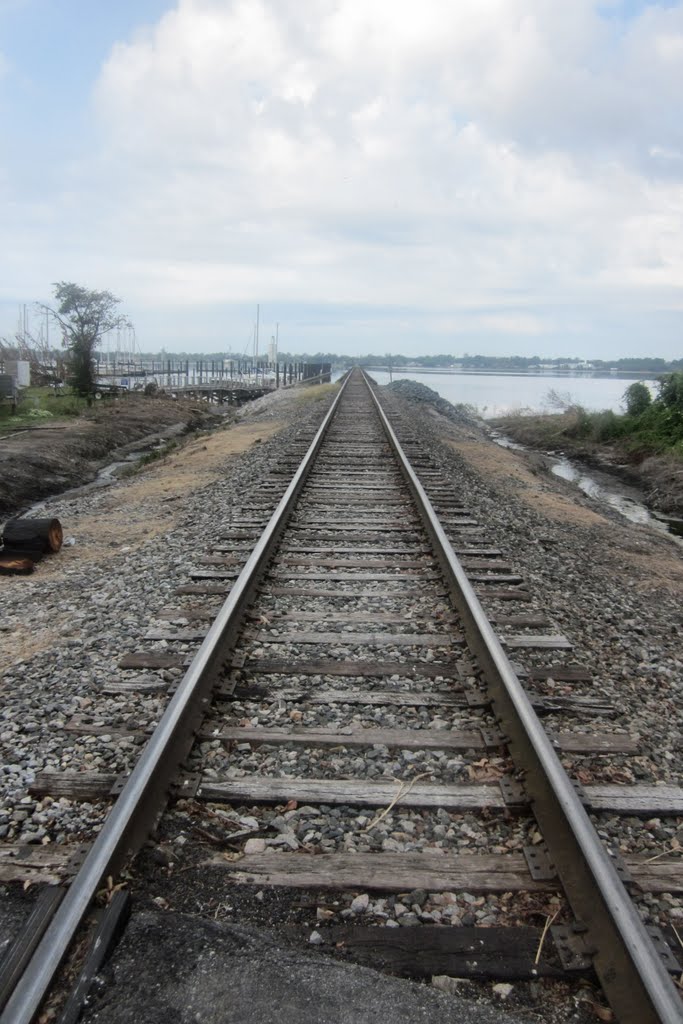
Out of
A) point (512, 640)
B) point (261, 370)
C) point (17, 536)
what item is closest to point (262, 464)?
point (17, 536)

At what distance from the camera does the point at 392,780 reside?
10.4ft

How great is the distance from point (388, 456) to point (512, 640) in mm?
8191

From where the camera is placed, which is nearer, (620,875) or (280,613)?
(620,875)

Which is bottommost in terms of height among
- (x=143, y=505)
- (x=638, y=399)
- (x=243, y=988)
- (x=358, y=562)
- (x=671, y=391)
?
(x=243, y=988)

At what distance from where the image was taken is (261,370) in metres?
82.2

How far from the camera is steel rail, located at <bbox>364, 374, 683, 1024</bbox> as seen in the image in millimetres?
2045

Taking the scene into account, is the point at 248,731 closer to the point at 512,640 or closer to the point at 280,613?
the point at 280,613

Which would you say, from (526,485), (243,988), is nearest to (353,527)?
(243,988)

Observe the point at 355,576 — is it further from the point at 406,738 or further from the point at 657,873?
the point at 657,873

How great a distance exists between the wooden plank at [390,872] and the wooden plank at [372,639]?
1.89 metres

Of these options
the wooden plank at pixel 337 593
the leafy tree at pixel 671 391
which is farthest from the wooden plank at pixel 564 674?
the leafy tree at pixel 671 391

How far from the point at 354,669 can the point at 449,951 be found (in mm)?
1974

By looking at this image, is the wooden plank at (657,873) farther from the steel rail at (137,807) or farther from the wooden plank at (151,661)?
the wooden plank at (151,661)

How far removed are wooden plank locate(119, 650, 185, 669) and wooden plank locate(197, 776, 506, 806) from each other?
3.71 feet
